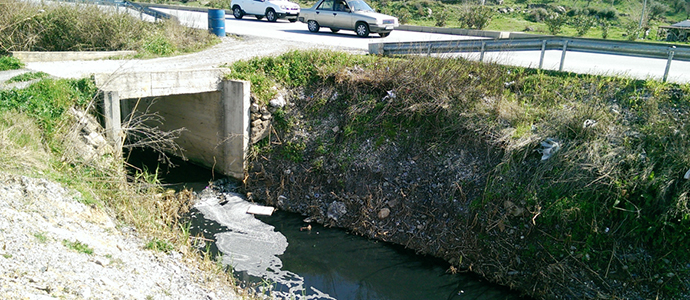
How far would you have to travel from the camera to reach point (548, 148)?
352 inches

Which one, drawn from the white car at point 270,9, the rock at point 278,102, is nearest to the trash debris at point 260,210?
the rock at point 278,102

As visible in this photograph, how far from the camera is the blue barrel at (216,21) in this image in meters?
17.4

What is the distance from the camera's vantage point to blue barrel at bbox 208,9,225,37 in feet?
57.0

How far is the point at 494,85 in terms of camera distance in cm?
1079

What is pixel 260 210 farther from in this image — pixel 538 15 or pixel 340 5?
pixel 538 15

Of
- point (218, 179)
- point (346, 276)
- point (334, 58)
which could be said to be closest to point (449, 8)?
point (334, 58)

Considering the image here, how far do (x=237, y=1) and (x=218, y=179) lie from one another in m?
15.3

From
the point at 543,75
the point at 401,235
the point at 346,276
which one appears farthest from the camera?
the point at 543,75

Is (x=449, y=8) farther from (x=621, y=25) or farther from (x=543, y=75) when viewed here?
(x=543, y=75)

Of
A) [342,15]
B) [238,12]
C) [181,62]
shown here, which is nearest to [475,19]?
[342,15]

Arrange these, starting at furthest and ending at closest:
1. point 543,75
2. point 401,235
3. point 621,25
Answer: point 621,25 → point 543,75 → point 401,235

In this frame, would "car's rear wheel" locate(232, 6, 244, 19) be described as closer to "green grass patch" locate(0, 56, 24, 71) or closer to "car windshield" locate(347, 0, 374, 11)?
"car windshield" locate(347, 0, 374, 11)

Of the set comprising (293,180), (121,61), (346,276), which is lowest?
(346,276)

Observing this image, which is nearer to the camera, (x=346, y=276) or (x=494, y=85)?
(x=346, y=276)
